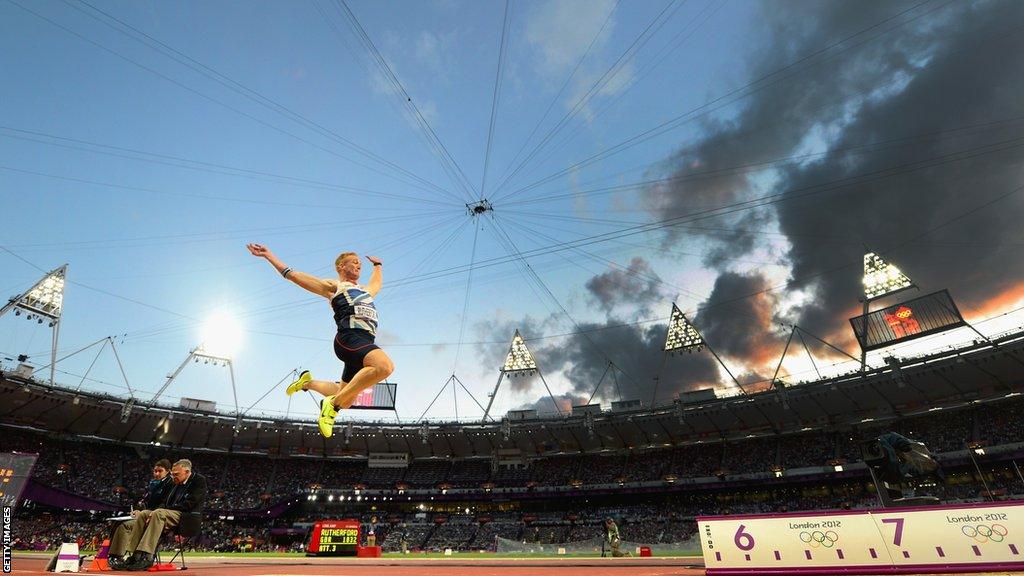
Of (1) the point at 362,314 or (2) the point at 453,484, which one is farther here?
(2) the point at 453,484

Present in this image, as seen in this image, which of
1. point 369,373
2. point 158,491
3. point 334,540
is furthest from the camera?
point 334,540

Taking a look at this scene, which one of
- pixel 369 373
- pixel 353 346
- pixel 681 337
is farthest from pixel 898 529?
pixel 681 337

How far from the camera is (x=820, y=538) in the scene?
6.75m

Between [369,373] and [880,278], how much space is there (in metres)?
42.9

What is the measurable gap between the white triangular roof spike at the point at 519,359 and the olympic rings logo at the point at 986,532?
1559 inches

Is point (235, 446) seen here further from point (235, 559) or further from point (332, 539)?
point (332, 539)

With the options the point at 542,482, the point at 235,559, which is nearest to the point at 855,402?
the point at 542,482

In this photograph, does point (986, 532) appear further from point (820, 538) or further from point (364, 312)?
point (364, 312)

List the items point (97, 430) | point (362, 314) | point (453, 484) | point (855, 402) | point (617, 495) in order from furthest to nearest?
point (453, 484)
point (617, 495)
point (97, 430)
point (855, 402)
point (362, 314)

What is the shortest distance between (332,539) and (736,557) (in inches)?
952

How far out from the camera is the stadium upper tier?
123 feet

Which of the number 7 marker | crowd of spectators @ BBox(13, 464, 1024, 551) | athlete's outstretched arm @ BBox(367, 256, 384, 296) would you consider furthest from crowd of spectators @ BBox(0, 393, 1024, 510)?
athlete's outstretched arm @ BBox(367, 256, 384, 296)

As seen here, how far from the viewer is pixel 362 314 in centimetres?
583

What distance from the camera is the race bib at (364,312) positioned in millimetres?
5809
